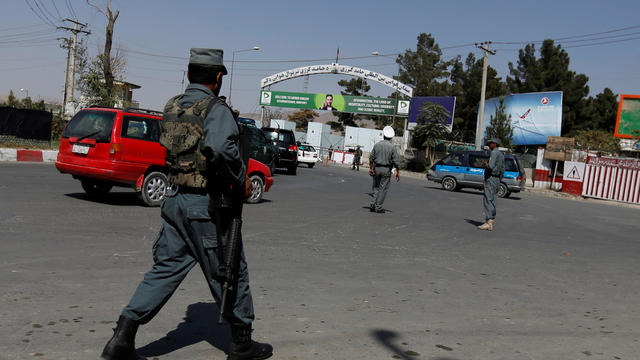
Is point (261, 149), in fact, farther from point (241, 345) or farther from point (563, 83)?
point (563, 83)

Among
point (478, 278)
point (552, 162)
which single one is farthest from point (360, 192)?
point (552, 162)

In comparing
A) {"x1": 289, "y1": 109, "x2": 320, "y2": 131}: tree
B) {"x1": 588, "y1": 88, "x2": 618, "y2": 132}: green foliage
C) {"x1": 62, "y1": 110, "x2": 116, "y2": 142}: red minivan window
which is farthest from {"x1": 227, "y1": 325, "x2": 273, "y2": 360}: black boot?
{"x1": 289, "y1": 109, "x2": 320, "y2": 131}: tree

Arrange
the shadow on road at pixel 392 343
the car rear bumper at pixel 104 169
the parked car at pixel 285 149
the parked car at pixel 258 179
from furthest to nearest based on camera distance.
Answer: the parked car at pixel 285 149, the parked car at pixel 258 179, the car rear bumper at pixel 104 169, the shadow on road at pixel 392 343

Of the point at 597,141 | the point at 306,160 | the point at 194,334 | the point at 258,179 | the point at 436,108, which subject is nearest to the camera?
the point at 194,334

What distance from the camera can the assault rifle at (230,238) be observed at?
10.3 ft

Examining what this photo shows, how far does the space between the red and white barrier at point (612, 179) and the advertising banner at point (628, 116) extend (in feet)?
49.3

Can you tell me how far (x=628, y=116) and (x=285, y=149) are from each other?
87.8ft

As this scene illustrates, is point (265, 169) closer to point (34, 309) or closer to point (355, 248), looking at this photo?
point (355, 248)

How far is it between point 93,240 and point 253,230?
2462 mm

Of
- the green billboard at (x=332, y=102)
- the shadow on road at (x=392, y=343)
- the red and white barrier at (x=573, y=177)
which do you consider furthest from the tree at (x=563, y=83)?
the shadow on road at (x=392, y=343)

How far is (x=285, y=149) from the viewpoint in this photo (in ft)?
86.7

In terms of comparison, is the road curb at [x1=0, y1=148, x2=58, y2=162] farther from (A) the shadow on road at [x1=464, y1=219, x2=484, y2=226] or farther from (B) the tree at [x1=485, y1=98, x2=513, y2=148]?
(B) the tree at [x1=485, y1=98, x2=513, y2=148]

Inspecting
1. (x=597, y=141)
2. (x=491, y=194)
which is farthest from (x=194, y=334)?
(x=597, y=141)

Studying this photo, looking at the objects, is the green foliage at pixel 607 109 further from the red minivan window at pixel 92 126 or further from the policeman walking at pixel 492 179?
the red minivan window at pixel 92 126
